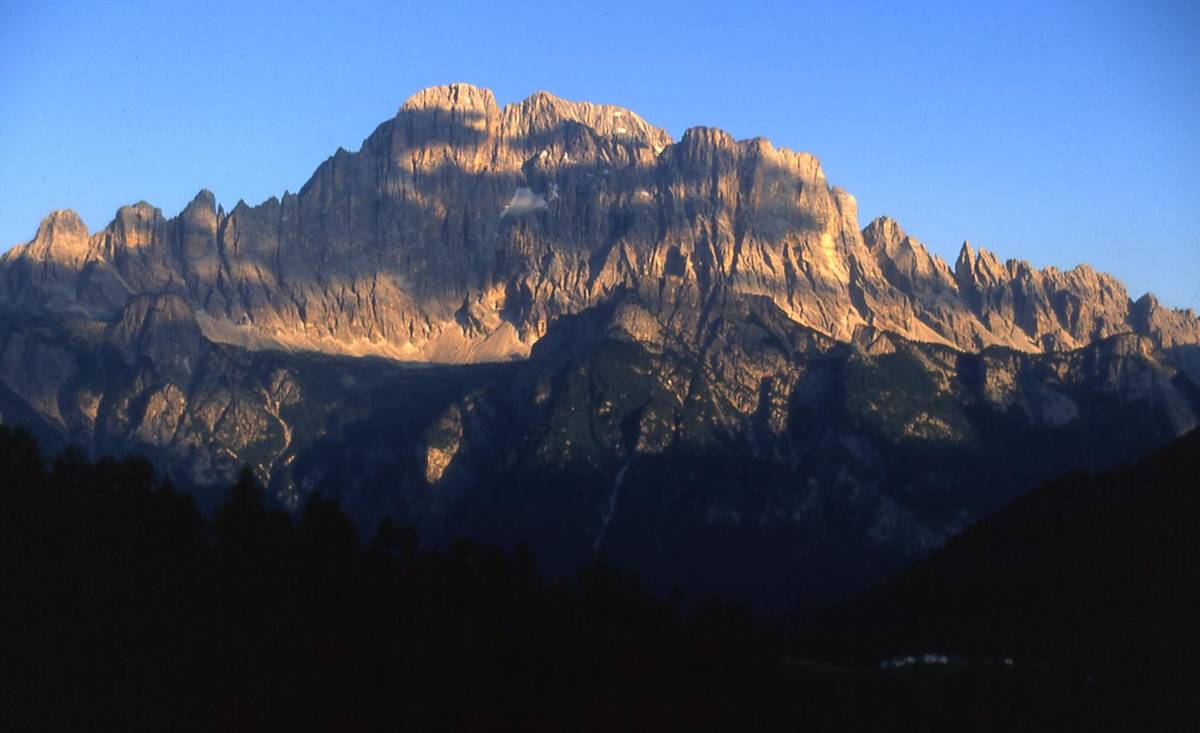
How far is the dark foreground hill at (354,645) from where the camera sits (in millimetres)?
132250

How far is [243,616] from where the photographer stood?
15075cm

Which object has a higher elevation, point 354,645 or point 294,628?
point 294,628

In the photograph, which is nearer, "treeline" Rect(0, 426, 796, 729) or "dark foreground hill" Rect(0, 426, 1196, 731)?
"treeline" Rect(0, 426, 796, 729)

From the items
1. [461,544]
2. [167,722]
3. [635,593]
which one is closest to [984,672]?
[635,593]

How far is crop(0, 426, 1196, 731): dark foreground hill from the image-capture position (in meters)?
132

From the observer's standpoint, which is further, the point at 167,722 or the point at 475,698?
the point at 475,698

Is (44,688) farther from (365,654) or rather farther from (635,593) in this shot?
(635,593)

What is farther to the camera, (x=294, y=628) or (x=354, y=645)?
(x=294, y=628)

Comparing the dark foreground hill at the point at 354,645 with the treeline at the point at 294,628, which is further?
the dark foreground hill at the point at 354,645

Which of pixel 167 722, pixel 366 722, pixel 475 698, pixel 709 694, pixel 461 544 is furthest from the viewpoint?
pixel 461 544

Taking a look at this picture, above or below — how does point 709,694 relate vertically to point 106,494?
below

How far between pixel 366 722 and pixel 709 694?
1604 inches

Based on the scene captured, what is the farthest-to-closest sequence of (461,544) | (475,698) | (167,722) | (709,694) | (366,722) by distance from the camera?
(461,544)
(709,694)
(475,698)
(366,722)
(167,722)

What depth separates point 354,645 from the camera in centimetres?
14962
